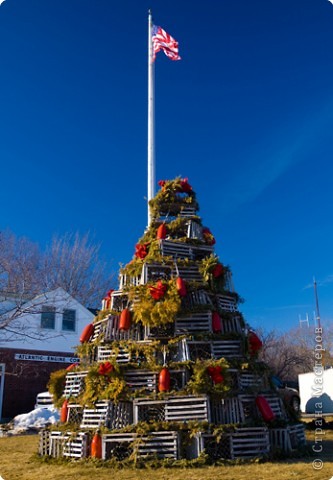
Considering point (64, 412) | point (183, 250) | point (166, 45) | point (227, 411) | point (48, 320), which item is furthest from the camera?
point (48, 320)

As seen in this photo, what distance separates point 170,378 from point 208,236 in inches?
187

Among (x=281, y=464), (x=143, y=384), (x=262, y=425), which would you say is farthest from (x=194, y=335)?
(x=281, y=464)

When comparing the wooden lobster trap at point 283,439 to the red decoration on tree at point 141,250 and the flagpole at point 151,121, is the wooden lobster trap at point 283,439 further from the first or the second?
the flagpole at point 151,121

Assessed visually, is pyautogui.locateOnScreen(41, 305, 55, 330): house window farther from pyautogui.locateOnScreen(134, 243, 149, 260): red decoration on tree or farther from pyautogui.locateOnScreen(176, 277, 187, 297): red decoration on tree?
pyautogui.locateOnScreen(176, 277, 187, 297): red decoration on tree

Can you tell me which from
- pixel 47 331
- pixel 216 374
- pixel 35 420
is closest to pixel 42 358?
pixel 47 331

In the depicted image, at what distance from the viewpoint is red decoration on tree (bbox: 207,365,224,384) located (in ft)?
34.9

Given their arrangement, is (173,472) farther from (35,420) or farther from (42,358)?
(42,358)

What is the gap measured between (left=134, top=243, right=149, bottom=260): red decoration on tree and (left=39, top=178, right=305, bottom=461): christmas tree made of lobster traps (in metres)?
0.04

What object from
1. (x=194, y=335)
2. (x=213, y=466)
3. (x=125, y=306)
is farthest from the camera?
(x=125, y=306)

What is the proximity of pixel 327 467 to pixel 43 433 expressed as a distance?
6.65 m

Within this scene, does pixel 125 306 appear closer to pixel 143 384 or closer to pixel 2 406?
pixel 143 384

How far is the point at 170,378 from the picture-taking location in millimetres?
11000

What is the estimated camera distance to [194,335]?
11.4 metres

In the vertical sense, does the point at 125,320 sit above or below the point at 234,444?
above
